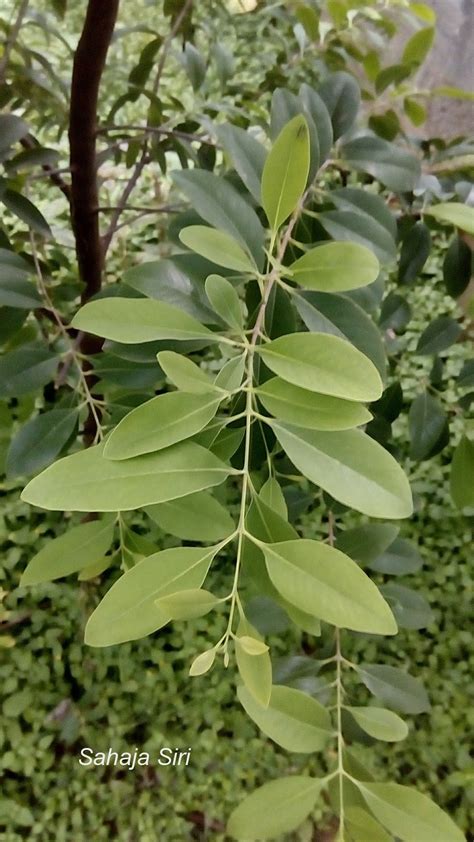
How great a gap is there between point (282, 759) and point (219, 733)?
0.10 meters

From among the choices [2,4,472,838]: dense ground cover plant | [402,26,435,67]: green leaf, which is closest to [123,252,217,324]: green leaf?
[2,4,472,838]: dense ground cover plant

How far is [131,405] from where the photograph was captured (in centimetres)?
56

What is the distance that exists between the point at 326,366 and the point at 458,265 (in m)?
0.40

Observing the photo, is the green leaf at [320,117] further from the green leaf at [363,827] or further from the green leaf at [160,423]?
the green leaf at [363,827]

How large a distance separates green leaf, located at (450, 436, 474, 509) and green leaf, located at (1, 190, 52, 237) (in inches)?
18.8

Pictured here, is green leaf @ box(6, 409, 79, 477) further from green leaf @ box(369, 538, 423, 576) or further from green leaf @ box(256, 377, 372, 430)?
green leaf @ box(369, 538, 423, 576)

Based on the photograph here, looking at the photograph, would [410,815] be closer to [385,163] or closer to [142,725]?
[385,163]

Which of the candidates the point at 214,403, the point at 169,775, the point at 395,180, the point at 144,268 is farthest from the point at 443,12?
the point at 169,775

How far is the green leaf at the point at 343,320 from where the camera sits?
44 cm

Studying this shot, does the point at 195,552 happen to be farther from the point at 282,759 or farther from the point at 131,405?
the point at 282,759

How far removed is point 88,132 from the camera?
64cm

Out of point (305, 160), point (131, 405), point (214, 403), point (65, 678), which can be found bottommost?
point (65, 678)

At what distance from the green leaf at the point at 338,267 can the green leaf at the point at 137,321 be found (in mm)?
73

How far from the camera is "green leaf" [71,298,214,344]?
38cm
